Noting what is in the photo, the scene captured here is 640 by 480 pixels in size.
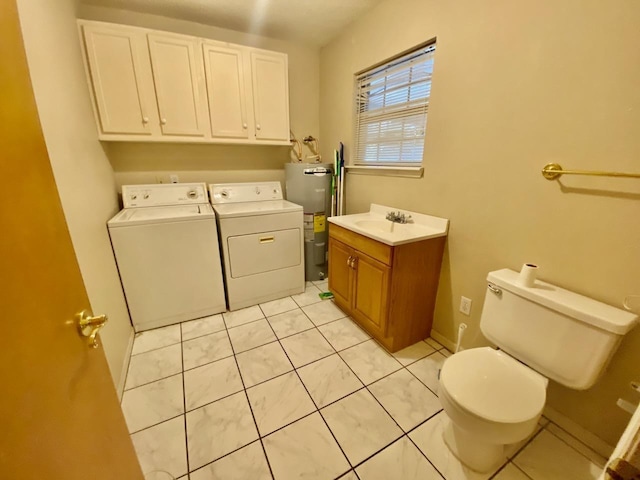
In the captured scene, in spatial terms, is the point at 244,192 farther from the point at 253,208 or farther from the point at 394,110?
the point at 394,110

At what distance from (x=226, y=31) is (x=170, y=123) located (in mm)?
1111

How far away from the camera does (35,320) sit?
1.75ft

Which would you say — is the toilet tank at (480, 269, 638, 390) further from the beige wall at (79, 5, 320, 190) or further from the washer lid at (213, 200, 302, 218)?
the beige wall at (79, 5, 320, 190)

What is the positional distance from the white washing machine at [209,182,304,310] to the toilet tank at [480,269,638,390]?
5.52ft

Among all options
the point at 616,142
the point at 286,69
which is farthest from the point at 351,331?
the point at 286,69

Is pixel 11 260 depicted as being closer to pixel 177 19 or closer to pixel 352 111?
pixel 352 111

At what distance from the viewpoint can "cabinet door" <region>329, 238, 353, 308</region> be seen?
7.27 feet

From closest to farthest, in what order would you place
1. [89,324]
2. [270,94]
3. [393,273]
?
[89,324] → [393,273] → [270,94]

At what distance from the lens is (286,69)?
2613mm

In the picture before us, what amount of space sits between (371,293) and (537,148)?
4.21 ft

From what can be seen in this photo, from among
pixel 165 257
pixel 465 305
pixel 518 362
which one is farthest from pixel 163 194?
pixel 518 362

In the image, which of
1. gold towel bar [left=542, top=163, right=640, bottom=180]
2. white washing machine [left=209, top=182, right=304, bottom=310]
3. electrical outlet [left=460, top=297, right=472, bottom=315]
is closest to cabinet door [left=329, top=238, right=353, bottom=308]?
white washing machine [left=209, top=182, right=304, bottom=310]

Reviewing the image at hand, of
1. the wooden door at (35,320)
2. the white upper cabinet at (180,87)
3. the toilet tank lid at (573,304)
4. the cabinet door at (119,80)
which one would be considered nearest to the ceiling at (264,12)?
the white upper cabinet at (180,87)

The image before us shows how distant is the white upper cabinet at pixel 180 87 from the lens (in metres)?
2.02
